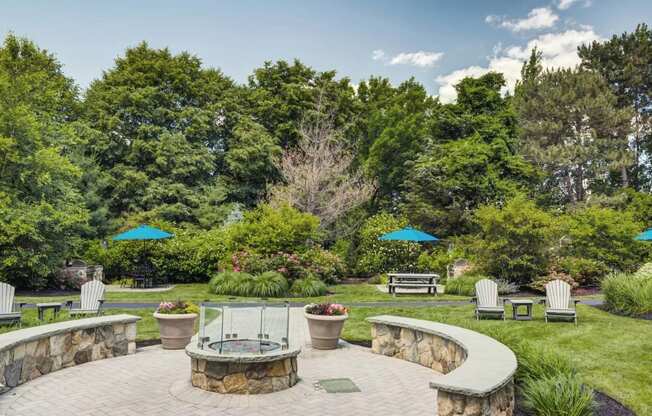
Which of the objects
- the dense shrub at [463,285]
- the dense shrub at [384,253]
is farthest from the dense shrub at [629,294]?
the dense shrub at [384,253]

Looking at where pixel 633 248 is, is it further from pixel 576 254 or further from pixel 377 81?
pixel 377 81

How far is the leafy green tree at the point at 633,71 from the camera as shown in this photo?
102 feet

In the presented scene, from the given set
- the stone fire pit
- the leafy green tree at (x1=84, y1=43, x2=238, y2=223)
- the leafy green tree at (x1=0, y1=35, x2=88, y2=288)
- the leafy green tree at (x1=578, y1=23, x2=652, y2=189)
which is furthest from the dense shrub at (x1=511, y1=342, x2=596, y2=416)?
the leafy green tree at (x1=578, y1=23, x2=652, y2=189)

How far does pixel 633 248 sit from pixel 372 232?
10498mm

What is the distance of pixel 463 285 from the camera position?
606 inches

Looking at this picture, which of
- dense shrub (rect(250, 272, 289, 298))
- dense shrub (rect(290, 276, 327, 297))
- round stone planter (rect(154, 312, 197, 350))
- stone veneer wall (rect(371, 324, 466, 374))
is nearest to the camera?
stone veneer wall (rect(371, 324, 466, 374))

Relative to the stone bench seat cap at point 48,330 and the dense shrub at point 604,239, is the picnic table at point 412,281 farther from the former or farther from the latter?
the stone bench seat cap at point 48,330

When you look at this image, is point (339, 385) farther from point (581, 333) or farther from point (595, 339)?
point (581, 333)

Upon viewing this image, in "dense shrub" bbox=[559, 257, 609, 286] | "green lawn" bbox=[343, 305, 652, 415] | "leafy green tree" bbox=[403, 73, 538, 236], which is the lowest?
"green lawn" bbox=[343, 305, 652, 415]

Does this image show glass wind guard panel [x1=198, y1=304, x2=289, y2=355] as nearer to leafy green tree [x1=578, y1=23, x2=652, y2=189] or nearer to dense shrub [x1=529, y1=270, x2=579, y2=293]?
dense shrub [x1=529, y1=270, x2=579, y2=293]

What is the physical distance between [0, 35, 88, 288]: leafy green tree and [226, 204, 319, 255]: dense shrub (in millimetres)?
5447

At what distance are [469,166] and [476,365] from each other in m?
19.0

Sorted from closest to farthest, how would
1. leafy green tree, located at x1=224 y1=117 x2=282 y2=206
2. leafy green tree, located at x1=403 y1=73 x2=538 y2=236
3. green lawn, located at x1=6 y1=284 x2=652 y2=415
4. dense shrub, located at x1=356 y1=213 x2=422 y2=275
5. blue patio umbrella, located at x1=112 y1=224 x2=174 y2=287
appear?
green lawn, located at x1=6 y1=284 x2=652 y2=415, blue patio umbrella, located at x1=112 y1=224 x2=174 y2=287, dense shrub, located at x1=356 y1=213 x2=422 y2=275, leafy green tree, located at x1=403 y1=73 x2=538 y2=236, leafy green tree, located at x1=224 y1=117 x2=282 y2=206

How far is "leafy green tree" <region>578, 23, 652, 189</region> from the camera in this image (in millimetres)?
30984
